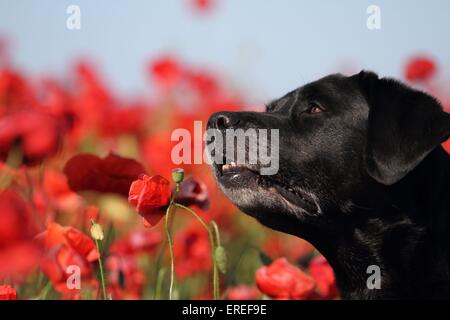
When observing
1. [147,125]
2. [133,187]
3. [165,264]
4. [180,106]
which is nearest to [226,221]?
[165,264]

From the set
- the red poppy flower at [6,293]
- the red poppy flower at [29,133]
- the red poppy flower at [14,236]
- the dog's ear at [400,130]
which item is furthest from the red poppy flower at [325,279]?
the red poppy flower at [14,236]

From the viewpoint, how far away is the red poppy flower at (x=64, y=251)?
2.61m

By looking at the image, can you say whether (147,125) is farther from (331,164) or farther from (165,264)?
(331,164)

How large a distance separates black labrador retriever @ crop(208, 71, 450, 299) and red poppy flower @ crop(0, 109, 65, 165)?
608mm

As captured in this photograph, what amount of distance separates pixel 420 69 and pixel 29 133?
90.3 inches

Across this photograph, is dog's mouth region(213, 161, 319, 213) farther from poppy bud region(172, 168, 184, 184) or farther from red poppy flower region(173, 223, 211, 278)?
red poppy flower region(173, 223, 211, 278)

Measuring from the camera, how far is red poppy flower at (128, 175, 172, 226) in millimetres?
2279

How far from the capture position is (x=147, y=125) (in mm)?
7250

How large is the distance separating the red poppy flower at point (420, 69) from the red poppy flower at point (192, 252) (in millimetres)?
1446

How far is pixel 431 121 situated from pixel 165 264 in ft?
7.45

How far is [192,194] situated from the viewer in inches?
103

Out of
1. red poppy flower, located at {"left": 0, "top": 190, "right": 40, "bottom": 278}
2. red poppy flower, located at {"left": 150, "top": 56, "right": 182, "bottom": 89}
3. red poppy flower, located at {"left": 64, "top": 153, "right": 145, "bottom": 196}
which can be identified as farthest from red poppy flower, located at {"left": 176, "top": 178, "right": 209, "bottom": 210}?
red poppy flower, located at {"left": 150, "top": 56, "right": 182, "bottom": 89}

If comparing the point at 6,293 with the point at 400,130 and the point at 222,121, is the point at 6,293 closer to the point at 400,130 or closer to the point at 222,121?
the point at 222,121

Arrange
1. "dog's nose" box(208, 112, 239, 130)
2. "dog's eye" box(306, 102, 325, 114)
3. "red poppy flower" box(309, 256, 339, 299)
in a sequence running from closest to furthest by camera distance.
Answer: "dog's nose" box(208, 112, 239, 130) < "dog's eye" box(306, 102, 325, 114) < "red poppy flower" box(309, 256, 339, 299)
